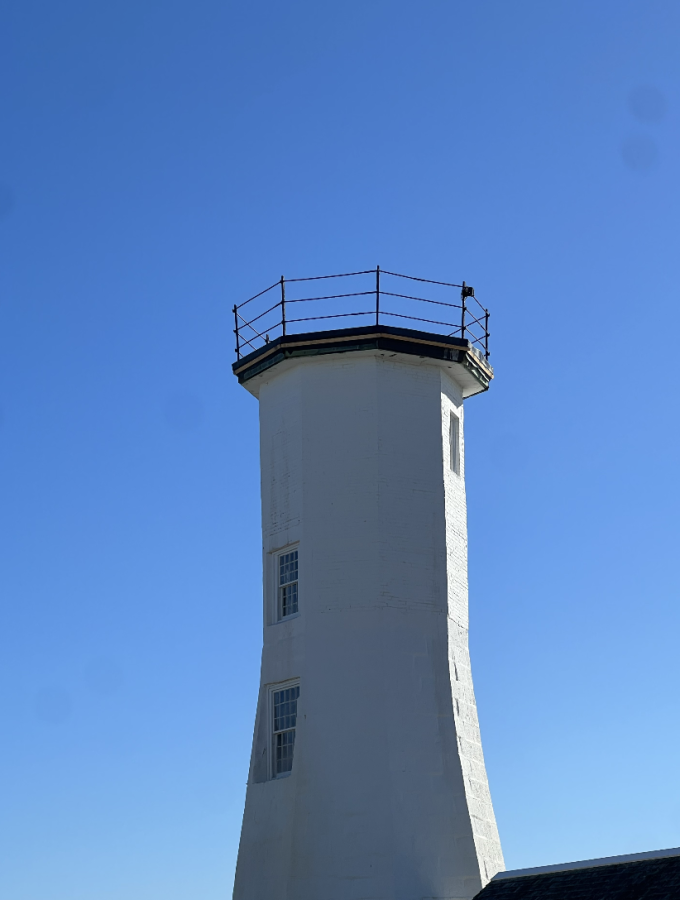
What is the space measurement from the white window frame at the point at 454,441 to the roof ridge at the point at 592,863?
873 centimetres

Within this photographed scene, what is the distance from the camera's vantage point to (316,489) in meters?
27.1

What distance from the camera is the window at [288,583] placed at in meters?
27.4

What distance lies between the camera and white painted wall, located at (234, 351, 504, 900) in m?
24.9

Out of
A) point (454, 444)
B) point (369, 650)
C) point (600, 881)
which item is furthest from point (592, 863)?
point (454, 444)

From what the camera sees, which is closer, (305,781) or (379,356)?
(305,781)

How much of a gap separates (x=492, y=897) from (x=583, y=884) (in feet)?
6.41

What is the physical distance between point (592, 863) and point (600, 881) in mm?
707

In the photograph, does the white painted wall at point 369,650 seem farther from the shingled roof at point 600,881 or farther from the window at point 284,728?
the shingled roof at point 600,881

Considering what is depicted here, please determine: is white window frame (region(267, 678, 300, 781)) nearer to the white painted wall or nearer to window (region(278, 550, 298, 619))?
the white painted wall

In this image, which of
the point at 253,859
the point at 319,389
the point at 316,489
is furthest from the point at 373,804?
the point at 319,389

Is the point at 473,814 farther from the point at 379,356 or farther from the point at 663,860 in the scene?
the point at 379,356

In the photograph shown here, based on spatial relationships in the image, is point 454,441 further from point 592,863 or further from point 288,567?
point 592,863

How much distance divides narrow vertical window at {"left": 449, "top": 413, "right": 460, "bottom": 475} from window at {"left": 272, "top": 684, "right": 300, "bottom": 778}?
588 cm

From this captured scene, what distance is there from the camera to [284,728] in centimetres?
2670
